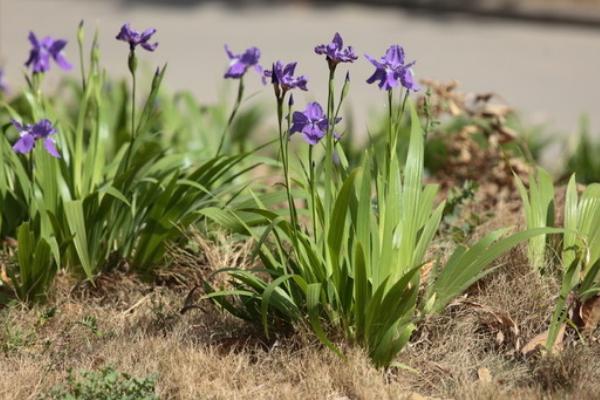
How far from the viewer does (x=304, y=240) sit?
3363mm

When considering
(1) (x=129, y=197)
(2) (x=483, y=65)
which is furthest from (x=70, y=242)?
(2) (x=483, y=65)

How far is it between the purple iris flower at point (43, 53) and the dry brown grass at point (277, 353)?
37.8 inches

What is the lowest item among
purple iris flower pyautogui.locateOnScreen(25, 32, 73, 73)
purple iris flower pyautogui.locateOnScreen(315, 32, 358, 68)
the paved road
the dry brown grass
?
the paved road

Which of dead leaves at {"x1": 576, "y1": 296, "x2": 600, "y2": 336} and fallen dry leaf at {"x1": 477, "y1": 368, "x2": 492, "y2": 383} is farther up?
dead leaves at {"x1": 576, "y1": 296, "x2": 600, "y2": 336}

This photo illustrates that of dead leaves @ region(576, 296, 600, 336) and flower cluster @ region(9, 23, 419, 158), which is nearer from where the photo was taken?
flower cluster @ region(9, 23, 419, 158)

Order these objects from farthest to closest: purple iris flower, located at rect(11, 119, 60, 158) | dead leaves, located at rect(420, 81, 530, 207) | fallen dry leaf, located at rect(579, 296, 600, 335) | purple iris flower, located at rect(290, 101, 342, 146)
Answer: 1. dead leaves, located at rect(420, 81, 530, 207)
2. purple iris flower, located at rect(11, 119, 60, 158)
3. fallen dry leaf, located at rect(579, 296, 600, 335)
4. purple iris flower, located at rect(290, 101, 342, 146)

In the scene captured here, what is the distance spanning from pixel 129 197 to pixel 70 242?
0.32 m

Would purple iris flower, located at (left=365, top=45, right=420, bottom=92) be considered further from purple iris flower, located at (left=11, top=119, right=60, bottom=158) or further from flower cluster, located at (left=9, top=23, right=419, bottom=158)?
purple iris flower, located at (left=11, top=119, right=60, bottom=158)

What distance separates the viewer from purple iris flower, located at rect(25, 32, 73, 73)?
435 cm

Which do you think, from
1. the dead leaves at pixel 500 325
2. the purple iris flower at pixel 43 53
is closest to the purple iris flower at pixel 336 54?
the dead leaves at pixel 500 325

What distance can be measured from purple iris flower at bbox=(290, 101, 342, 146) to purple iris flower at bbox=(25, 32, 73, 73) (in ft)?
4.83

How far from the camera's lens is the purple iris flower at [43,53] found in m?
4.35

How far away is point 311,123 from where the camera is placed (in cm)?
332

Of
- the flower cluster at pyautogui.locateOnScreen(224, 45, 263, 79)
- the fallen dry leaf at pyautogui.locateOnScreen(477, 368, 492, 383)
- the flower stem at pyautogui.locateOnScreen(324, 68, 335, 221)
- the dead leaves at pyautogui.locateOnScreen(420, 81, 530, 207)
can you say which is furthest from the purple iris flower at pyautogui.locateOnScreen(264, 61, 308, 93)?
the dead leaves at pyautogui.locateOnScreen(420, 81, 530, 207)
